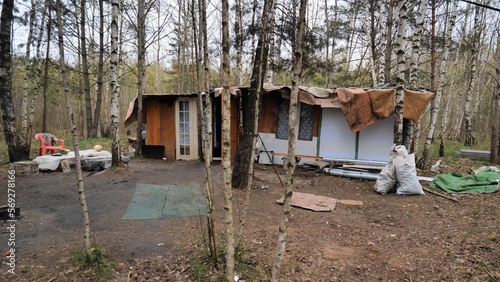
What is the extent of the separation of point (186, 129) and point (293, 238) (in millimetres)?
6437

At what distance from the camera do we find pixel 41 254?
2.75 metres

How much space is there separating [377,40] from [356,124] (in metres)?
6.63

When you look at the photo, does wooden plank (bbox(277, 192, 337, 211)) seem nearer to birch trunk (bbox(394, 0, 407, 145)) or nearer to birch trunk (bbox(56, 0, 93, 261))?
birch trunk (bbox(394, 0, 407, 145))

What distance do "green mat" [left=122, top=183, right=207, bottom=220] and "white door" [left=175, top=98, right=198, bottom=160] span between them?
336cm

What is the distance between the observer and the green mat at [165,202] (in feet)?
13.4

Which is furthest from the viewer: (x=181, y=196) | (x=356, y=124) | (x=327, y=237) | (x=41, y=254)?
(x=356, y=124)

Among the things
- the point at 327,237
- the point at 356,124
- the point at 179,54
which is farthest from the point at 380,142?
the point at 179,54

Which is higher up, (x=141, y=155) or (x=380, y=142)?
(x=380, y=142)

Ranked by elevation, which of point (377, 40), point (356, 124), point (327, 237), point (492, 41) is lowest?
point (327, 237)

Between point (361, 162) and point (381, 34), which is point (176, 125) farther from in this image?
point (381, 34)

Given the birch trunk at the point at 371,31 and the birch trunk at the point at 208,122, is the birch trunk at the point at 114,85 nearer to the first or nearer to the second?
the birch trunk at the point at 208,122

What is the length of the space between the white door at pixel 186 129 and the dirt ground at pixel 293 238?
3668mm

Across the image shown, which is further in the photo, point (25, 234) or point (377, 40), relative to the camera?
point (377, 40)

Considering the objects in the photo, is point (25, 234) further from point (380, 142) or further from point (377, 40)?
point (377, 40)
